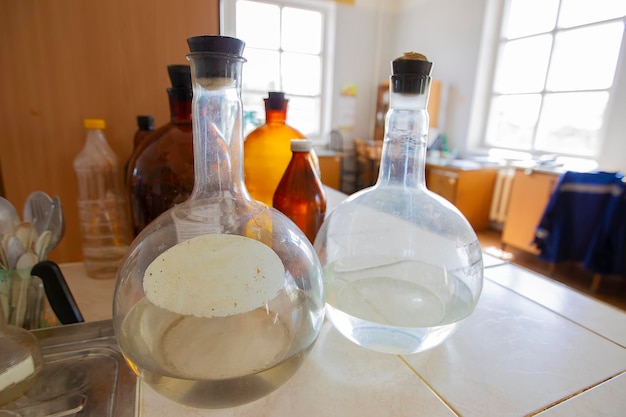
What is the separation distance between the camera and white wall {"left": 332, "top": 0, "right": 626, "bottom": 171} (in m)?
2.24

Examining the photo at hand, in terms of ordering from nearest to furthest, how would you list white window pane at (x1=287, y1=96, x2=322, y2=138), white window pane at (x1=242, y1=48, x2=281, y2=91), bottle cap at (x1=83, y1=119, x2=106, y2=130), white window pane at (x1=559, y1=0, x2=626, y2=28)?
bottle cap at (x1=83, y1=119, x2=106, y2=130)
white window pane at (x1=559, y1=0, x2=626, y2=28)
white window pane at (x1=242, y1=48, x2=281, y2=91)
white window pane at (x1=287, y1=96, x2=322, y2=138)

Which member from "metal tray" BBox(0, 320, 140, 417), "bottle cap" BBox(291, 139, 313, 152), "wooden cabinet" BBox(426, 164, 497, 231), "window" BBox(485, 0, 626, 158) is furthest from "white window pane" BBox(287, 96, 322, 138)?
"metal tray" BBox(0, 320, 140, 417)

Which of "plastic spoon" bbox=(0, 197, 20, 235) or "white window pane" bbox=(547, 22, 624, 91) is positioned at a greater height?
"white window pane" bbox=(547, 22, 624, 91)

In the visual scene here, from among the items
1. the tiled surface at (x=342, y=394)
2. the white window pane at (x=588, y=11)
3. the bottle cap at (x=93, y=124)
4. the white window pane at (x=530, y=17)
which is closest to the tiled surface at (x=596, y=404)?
A: the tiled surface at (x=342, y=394)

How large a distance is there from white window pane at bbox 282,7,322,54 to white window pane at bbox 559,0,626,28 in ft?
6.75

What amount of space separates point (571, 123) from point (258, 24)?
108 inches

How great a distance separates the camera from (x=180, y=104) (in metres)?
0.43

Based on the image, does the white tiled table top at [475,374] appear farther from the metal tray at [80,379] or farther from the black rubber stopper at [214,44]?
the black rubber stopper at [214,44]

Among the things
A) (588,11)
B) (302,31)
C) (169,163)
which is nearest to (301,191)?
(169,163)

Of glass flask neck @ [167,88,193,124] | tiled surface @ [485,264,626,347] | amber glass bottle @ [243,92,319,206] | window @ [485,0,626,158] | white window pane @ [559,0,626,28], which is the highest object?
white window pane @ [559,0,626,28]

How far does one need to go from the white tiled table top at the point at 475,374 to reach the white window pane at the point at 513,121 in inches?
107

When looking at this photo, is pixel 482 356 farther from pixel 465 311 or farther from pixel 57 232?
pixel 57 232

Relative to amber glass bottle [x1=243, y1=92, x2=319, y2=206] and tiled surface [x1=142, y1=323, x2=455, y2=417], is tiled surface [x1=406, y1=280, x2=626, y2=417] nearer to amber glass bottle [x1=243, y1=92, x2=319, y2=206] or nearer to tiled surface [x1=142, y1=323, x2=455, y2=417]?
tiled surface [x1=142, y1=323, x2=455, y2=417]

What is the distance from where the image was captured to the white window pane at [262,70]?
11.1 feet
